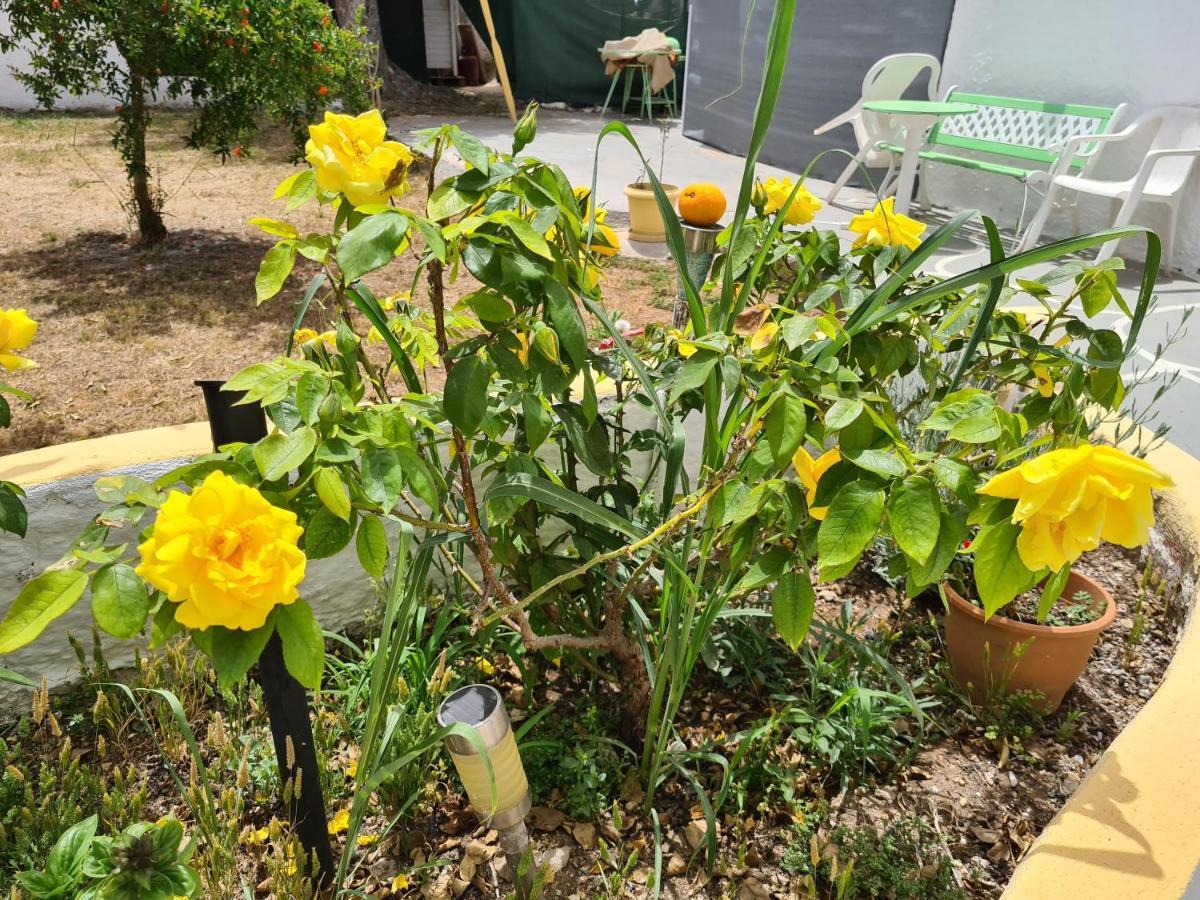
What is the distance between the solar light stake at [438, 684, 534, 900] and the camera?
101 cm

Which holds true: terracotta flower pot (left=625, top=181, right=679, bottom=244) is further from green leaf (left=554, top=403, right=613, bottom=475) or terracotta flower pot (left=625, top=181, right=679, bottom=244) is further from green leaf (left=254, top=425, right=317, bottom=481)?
green leaf (left=254, top=425, right=317, bottom=481)

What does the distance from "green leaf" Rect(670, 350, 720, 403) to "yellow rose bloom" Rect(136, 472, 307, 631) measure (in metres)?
0.44

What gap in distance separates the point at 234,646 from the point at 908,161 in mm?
5544

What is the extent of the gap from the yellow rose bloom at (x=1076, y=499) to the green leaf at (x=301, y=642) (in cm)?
61

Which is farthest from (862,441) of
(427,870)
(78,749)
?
(78,749)

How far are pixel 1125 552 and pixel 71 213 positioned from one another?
17.7ft

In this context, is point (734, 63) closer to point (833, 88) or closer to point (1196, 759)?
point (833, 88)

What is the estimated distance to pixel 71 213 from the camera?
473cm

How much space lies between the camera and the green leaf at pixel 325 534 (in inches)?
31.3

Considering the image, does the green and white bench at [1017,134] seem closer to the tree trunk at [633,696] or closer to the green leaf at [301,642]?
the tree trunk at [633,696]

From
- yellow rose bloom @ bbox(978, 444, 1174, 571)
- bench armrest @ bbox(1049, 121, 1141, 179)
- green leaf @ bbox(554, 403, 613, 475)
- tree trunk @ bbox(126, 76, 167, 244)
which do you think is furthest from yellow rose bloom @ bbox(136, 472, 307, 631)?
bench armrest @ bbox(1049, 121, 1141, 179)

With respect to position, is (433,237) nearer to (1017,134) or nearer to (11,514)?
(11,514)

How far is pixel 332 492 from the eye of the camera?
0.73 metres

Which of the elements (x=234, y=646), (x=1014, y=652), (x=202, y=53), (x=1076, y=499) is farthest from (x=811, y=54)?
(x=234, y=646)
